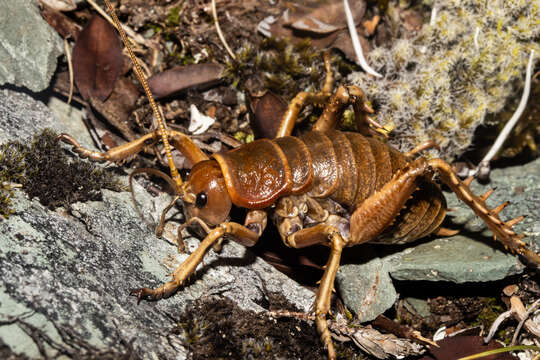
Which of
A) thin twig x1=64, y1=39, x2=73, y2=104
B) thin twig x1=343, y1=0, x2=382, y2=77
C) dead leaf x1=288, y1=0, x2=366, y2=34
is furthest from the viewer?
dead leaf x1=288, y1=0, x2=366, y2=34

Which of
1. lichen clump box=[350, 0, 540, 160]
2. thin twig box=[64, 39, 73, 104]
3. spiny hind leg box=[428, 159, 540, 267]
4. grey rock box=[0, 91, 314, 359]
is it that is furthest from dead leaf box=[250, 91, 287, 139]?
thin twig box=[64, 39, 73, 104]

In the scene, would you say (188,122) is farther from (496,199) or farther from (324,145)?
(496,199)

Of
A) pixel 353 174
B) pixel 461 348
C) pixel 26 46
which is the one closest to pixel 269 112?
pixel 353 174

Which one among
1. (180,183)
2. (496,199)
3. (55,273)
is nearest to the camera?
(55,273)

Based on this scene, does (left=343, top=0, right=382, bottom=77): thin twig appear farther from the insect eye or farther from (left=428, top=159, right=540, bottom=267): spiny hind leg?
the insect eye

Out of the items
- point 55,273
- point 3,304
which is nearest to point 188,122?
point 55,273

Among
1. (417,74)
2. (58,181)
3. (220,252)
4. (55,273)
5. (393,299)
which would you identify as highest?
(417,74)
